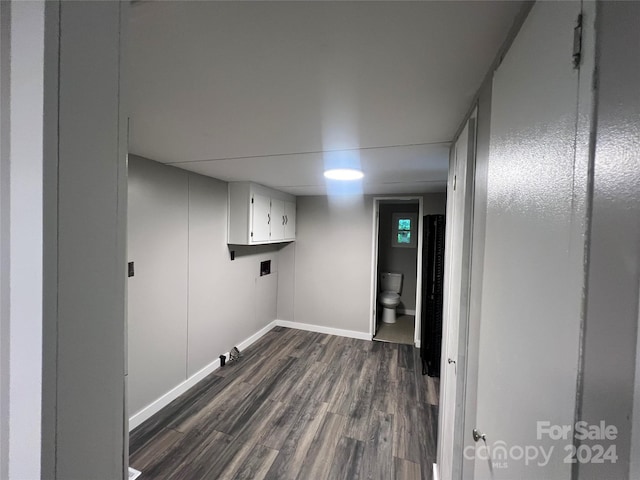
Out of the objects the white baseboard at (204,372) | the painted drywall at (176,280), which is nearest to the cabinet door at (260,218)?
the painted drywall at (176,280)

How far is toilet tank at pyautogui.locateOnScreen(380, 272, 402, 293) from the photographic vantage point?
5066 millimetres

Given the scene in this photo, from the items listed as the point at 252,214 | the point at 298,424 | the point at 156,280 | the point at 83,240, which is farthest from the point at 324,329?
the point at 83,240

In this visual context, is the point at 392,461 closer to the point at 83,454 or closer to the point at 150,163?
the point at 83,454

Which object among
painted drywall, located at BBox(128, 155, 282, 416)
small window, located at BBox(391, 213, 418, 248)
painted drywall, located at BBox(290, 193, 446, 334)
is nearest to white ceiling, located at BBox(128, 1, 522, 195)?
painted drywall, located at BBox(128, 155, 282, 416)

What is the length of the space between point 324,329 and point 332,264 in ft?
3.47

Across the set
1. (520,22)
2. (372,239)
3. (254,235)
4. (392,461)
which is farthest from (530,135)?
(372,239)

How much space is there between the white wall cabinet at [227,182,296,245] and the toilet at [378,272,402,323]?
7.35ft

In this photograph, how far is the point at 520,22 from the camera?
635mm

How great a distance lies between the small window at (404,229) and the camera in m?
5.05

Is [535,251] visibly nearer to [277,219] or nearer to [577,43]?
[577,43]

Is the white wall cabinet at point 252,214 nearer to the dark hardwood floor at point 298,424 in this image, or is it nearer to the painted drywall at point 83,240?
the dark hardwood floor at point 298,424

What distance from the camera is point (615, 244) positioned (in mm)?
361

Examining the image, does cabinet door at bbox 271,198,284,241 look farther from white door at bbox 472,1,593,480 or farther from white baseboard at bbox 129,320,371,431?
white door at bbox 472,1,593,480

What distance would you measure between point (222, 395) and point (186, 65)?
9.15 ft
